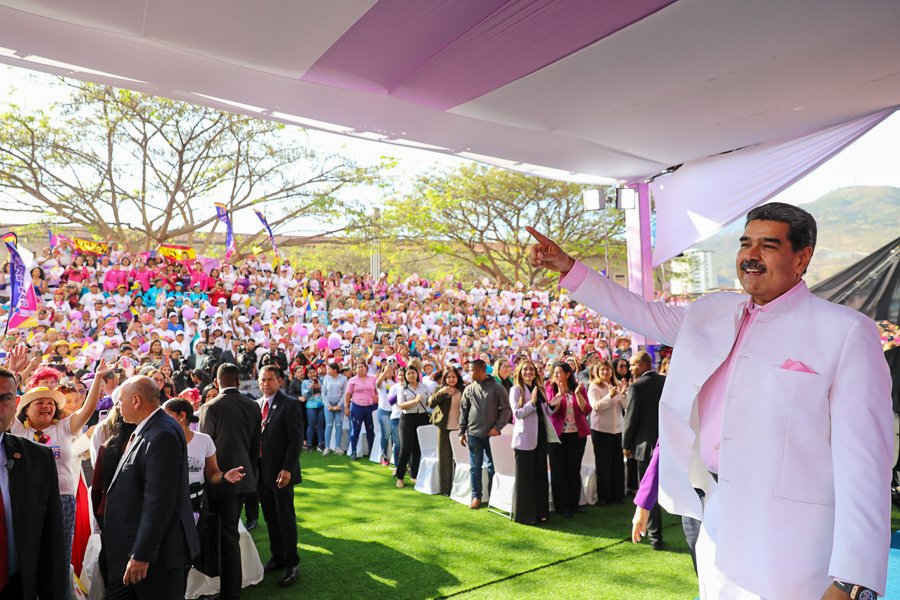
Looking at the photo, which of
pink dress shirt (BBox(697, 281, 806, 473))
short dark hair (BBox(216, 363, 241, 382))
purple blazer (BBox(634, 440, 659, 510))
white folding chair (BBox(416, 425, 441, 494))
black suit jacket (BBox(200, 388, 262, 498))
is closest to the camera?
pink dress shirt (BBox(697, 281, 806, 473))

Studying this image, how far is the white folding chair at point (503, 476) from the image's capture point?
23.1ft

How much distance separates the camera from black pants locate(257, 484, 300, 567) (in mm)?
5148

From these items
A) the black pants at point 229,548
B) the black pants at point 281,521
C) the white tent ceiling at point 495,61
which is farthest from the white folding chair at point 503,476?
the white tent ceiling at point 495,61

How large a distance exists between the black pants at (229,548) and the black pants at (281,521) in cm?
51

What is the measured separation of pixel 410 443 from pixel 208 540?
4.10 meters

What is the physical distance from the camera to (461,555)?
18.6 feet

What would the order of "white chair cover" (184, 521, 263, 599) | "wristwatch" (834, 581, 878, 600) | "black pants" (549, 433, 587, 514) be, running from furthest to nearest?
"black pants" (549, 433, 587, 514) < "white chair cover" (184, 521, 263, 599) < "wristwatch" (834, 581, 878, 600)

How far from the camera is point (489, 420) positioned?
23.4 ft

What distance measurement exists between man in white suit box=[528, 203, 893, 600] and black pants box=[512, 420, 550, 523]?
4693 millimetres

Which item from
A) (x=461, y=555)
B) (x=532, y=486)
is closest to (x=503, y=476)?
(x=532, y=486)

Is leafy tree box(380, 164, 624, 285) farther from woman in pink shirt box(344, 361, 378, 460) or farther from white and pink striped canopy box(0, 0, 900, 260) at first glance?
white and pink striped canopy box(0, 0, 900, 260)

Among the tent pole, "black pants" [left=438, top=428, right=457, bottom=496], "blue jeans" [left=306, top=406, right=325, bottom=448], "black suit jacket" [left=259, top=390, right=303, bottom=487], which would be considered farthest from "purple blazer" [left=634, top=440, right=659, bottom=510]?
"blue jeans" [left=306, top=406, right=325, bottom=448]

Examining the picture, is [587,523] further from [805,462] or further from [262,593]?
[805,462]

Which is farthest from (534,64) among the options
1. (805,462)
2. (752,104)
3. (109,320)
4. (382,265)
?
(382,265)
